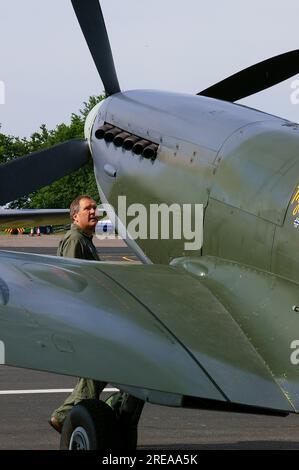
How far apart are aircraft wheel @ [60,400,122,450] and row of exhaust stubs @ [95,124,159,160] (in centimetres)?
219

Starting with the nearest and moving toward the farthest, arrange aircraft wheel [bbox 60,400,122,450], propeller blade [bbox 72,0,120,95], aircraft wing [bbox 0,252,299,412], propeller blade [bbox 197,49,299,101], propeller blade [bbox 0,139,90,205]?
1. aircraft wing [bbox 0,252,299,412]
2. aircraft wheel [bbox 60,400,122,450]
3. propeller blade [bbox 0,139,90,205]
4. propeller blade [bbox 72,0,120,95]
5. propeller blade [bbox 197,49,299,101]

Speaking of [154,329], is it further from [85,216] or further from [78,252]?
[85,216]

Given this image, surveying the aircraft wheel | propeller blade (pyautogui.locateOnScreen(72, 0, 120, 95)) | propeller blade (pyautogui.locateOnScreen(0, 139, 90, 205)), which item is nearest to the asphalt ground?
the aircraft wheel

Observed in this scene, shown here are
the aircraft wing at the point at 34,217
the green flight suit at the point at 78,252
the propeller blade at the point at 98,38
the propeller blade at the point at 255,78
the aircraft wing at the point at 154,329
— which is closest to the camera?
the aircraft wing at the point at 154,329

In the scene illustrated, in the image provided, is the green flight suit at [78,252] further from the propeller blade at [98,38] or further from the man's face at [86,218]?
the propeller blade at [98,38]

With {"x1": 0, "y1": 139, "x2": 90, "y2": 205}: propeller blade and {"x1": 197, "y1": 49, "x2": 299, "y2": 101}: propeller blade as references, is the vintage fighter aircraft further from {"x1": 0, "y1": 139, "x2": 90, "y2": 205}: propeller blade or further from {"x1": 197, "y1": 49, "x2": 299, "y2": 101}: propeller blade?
{"x1": 197, "y1": 49, "x2": 299, "y2": 101}: propeller blade

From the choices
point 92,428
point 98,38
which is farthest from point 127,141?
A: point 92,428

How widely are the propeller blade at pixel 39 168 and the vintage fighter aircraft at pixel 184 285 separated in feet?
0.11

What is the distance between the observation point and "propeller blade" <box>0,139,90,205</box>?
750cm

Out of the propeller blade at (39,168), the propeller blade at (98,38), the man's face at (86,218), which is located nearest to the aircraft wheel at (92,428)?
the man's face at (86,218)

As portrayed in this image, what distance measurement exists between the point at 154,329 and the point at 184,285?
29.1 inches

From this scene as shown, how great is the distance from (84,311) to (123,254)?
34402 mm

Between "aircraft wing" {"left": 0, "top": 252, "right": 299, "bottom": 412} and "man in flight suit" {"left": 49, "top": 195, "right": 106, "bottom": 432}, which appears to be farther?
"man in flight suit" {"left": 49, "top": 195, "right": 106, "bottom": 432}

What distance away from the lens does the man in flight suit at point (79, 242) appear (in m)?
6.73
